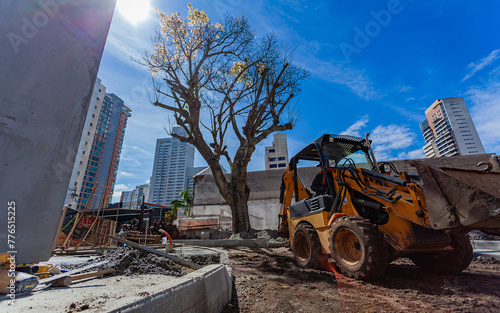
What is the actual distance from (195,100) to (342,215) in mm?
9191

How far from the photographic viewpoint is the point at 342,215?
413 centimetres

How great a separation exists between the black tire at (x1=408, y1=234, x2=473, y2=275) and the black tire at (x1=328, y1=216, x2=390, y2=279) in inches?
52.7

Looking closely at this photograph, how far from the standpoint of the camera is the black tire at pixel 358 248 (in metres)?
3.24

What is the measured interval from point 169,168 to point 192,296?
12558 cm

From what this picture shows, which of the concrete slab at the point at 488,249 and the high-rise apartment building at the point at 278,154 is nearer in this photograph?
the concrete slab at the point at 488,249

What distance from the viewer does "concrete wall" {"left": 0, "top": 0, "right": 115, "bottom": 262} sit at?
1252 millimetres

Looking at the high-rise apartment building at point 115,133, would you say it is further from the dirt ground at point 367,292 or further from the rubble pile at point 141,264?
the dirt ground at point 367,292

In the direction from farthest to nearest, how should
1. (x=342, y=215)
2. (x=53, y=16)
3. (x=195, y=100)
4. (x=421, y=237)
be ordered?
(x=195, y=100) → (x=342, y=215) → (x=421, y=237) → (x=53, y=16)

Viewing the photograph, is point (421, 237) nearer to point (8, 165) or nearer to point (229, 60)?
point (8, 165)

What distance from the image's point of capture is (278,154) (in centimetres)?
8950

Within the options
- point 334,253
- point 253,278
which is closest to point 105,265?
point 253,278

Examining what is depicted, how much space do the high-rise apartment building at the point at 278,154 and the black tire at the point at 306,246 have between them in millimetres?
83226

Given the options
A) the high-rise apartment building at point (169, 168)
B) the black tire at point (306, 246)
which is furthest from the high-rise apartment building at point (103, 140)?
the black tire at point (306, 246)

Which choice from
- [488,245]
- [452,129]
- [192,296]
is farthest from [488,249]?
[452,129]
